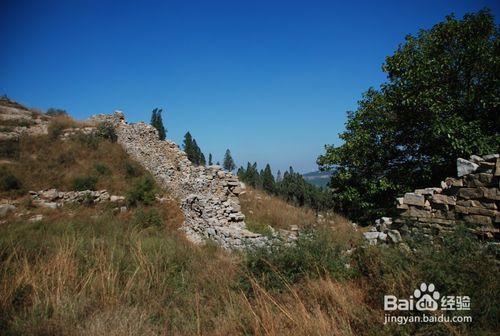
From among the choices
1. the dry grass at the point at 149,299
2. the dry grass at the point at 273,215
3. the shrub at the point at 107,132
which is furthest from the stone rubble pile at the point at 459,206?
the shrub at the point at 107,132

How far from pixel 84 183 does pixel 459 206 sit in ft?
54.5

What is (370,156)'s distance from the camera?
947 centimetres

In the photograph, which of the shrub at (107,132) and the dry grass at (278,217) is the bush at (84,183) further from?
the dry grass at (278,217)

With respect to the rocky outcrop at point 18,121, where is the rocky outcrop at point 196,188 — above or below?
below

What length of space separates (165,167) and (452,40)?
561 inches

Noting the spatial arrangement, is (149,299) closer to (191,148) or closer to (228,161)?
(191,148)

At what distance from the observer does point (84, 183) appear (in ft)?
48.9

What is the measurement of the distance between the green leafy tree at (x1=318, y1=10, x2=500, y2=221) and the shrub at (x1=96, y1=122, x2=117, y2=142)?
18665 mm

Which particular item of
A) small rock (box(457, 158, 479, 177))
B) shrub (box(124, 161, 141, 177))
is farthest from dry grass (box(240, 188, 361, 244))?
shrub (box(124, 161, 141, 177))

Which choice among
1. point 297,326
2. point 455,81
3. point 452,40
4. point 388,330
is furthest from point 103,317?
point 452,40

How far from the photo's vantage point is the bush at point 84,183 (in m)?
14.7

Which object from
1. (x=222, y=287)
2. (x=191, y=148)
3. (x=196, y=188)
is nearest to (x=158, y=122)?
(x=191, y=148)

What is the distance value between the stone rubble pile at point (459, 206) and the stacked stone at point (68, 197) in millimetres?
12724

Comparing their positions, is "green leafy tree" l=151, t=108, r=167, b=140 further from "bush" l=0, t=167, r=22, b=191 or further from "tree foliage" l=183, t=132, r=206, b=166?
"bush" l=0, t=167, r=22, b=191
